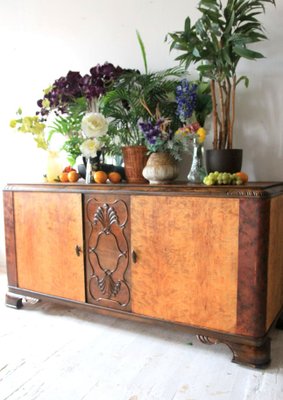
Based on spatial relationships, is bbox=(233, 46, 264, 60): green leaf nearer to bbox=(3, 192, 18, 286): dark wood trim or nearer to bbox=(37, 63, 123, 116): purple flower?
bbox=(37, 63, 123, 116): purple flower

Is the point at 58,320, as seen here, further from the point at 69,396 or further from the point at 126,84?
the point at 126,84

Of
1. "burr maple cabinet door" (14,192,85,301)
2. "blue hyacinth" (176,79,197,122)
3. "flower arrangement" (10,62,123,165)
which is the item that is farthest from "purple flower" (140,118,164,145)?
"burr maple cabinet door" (14,192,85,301)

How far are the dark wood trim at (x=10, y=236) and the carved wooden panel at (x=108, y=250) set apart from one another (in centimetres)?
55

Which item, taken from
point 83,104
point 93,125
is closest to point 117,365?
point 93,125

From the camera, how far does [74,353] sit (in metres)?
1.51

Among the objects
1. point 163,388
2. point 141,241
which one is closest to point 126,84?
point 141,241

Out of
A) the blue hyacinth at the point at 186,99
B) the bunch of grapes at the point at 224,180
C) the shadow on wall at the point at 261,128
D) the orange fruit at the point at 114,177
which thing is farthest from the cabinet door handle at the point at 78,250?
the shadow on wall at the point at 261,128

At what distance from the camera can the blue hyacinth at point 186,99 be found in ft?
5.41

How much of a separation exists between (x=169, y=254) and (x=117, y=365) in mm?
510

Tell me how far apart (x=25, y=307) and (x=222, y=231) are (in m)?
1.34

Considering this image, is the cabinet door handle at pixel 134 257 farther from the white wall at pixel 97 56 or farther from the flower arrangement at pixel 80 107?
the white wall at pixel 97 56

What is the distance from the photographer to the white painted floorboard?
1.24m

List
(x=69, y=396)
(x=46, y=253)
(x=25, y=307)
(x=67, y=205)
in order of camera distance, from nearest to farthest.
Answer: (x=69, y=396) < (x=67, y=205) < (x=46, y=253) < (x=25, y=307)

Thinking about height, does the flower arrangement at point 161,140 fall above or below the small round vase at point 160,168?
above
